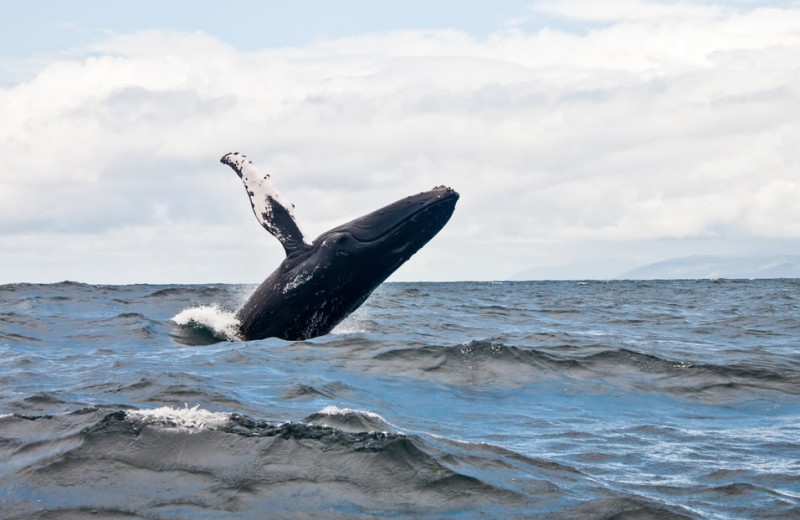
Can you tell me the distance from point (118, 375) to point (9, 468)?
4.04m

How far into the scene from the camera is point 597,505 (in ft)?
20.0

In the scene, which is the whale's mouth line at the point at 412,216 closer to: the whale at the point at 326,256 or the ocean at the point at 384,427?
the whale at the point at 326,256

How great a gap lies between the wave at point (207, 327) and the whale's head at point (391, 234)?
2.59 m

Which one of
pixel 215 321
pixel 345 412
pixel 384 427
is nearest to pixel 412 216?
pixel 345 412

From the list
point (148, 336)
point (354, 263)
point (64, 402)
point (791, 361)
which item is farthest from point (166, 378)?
point (791, 361)

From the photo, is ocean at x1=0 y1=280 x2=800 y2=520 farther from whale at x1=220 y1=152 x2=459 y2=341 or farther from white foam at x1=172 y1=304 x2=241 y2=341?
whale at x1=220 y1=152 x2=459 y2=341

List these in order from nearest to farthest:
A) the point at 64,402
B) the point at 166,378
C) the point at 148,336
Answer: the point at 64,402
the point at 166,378
the point at 148,336

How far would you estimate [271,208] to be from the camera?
43.4 ft

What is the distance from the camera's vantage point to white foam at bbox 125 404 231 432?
24.1ft

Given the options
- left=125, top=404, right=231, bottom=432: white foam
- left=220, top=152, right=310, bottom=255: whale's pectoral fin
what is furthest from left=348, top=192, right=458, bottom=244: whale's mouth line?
left=125, top=404, right=231, bottom=432: white foam

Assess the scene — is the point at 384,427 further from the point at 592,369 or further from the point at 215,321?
the point at 215,321

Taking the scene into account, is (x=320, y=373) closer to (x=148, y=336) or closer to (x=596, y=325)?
(x=148, y=336)

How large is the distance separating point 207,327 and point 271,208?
10.6 ft

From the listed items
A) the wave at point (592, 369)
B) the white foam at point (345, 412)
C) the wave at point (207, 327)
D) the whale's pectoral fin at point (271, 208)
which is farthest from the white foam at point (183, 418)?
the wave at point (207, 327)
